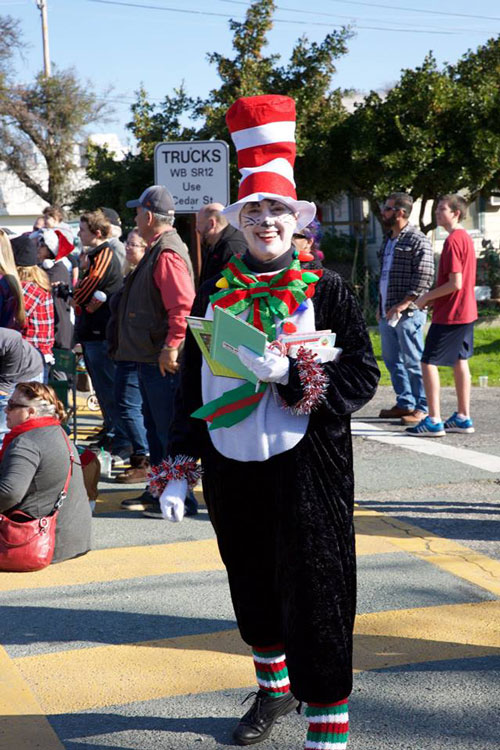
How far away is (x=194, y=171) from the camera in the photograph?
33.3 ft

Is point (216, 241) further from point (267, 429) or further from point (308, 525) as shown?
point (308, 525)

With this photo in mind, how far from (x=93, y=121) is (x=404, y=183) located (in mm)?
19432

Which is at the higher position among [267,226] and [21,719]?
[267,226]

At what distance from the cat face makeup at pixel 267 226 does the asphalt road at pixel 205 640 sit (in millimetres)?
1685

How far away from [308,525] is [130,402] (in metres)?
4.51

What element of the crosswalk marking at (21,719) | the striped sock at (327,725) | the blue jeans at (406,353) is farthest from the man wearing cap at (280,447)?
the blue jeans at (406,353)

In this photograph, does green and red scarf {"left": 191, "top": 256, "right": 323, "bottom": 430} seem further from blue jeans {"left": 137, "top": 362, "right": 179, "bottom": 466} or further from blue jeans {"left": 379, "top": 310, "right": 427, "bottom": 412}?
blue jeans {"left": 379, "top": 310, "right": 427, "bottom": 412}

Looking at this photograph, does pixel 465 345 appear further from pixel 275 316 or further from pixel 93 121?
pixel 93 121

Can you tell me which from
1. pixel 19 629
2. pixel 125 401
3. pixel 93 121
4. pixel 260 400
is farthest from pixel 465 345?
pixel 93 121

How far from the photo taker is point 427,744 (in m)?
3.20

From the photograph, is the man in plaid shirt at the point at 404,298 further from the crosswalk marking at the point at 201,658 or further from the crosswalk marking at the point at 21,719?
the crosswalk marking at the point at 21,719

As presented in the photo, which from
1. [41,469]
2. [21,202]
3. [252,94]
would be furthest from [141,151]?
[21,202]

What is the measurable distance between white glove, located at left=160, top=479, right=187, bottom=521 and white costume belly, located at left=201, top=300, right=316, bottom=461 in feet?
0.76

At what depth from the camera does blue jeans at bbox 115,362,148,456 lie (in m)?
7.23
